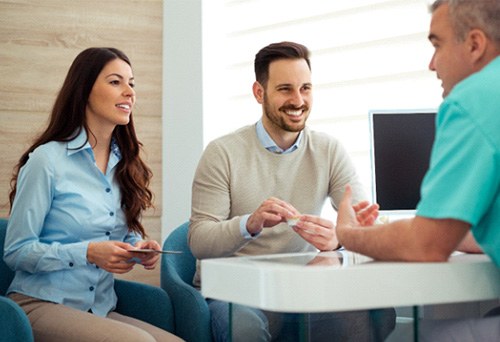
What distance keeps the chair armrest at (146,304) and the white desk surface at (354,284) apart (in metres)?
1.33

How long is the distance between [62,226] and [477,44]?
1.61 m

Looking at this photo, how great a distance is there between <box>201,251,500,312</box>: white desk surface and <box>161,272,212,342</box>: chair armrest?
1.19 metres

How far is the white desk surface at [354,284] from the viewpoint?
1272mm

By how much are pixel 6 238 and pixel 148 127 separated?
5.07 ft

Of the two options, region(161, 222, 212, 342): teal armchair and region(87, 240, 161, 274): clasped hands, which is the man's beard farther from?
region(87, 240, 161, 274): clasped hands

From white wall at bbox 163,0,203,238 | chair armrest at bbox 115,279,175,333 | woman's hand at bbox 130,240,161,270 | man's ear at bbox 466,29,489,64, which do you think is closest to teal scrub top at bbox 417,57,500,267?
man's ear at bbox 466,29,489,64

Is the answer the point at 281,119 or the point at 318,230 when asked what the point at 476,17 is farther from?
the point at 281,119

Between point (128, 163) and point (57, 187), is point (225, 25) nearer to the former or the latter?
point (128, 163)

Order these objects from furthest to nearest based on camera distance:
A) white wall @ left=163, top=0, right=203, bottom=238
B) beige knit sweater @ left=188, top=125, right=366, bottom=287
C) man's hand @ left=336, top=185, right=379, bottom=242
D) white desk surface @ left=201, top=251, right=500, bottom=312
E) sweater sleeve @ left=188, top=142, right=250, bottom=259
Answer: white wall @ left=163, top=0, right=203, bottom=238 < beige knit sweater @ left=188, top=125, right=366, bottom=287 < sweater sleeve @ left=188, top=142, right=250, bottom=259 < man's hand @ left=336, top=185, right=379, bottom=242 < white desk surface @ left=201, top=251, right=500, bottom=312

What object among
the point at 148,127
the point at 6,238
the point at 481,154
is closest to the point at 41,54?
the point at 148,127

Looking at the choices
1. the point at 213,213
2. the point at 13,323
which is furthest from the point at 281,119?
the point at 13,323

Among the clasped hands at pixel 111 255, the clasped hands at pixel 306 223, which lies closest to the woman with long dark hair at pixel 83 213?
the clasped hands at pixel 111 255

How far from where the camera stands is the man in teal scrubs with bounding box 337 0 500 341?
1.34 meters

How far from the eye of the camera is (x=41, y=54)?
382cm
